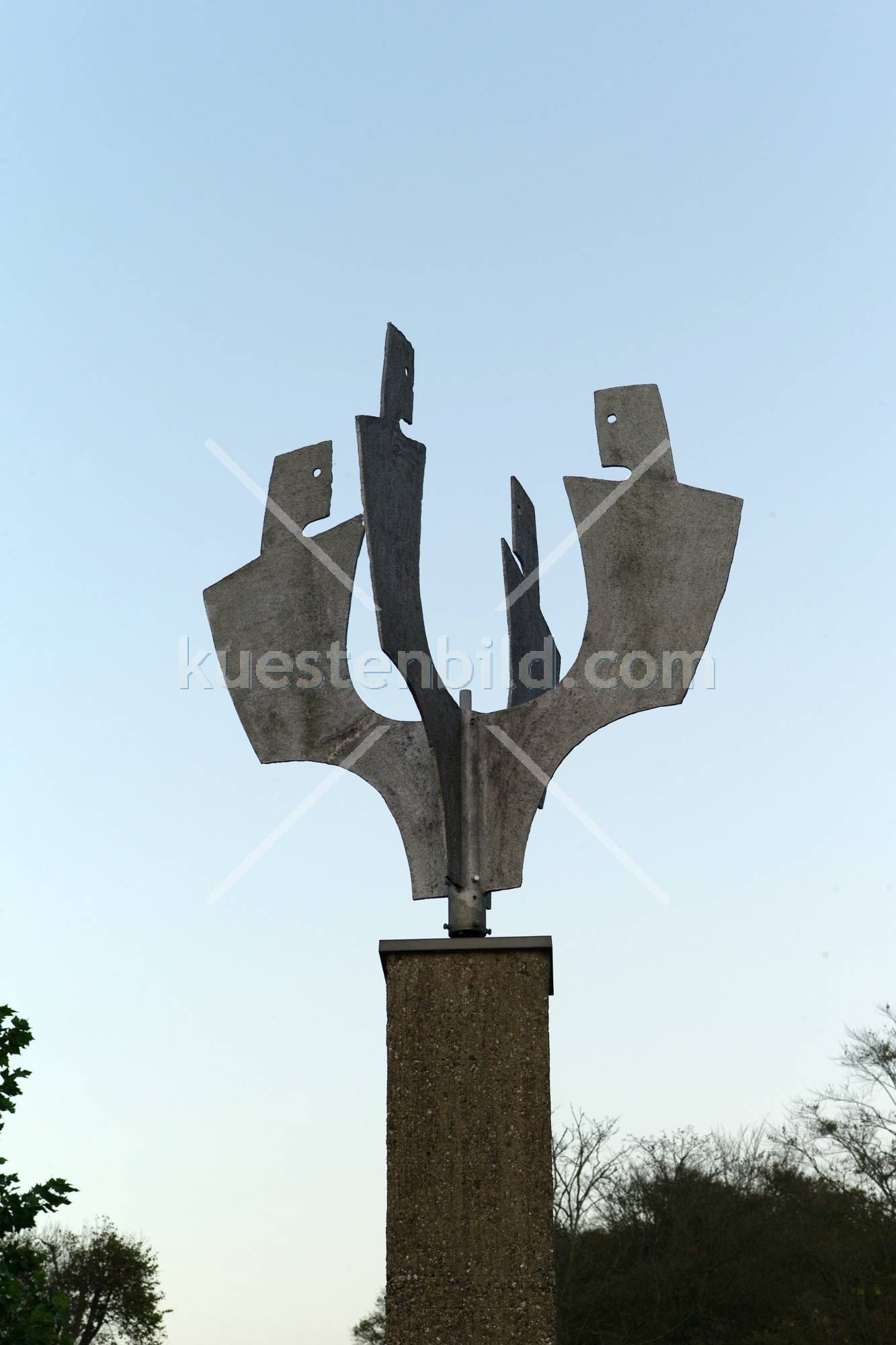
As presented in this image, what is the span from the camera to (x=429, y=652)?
15.4 ft

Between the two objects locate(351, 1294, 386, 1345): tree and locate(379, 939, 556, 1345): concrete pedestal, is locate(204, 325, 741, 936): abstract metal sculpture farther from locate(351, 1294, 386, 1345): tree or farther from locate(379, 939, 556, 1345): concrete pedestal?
locate(351, 1294, 386, 1345): tree

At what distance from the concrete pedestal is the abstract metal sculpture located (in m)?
0.30

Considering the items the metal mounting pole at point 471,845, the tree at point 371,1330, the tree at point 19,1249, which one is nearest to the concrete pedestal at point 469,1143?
the metal mounting pole at point 471,845

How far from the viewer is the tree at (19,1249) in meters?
8.69

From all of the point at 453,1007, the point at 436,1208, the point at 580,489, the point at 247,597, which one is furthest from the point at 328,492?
the point at 436,1208

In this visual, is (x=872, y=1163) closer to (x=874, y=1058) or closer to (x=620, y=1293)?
(x=874, y=1058)

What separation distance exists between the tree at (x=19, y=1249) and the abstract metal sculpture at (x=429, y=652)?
5.28 m

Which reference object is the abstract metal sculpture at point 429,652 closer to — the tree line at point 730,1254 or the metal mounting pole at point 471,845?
the metal mounting pole at point 471,845

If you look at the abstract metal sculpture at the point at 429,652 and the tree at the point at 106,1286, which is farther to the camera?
the tree at the point at 106,1286

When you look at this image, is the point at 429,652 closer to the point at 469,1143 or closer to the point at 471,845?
the point at 471,845

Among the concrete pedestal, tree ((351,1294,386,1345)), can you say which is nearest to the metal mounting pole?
the concrete pedestal

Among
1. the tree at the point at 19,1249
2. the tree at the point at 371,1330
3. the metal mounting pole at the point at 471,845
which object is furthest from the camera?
the tree at the point at 371,1330

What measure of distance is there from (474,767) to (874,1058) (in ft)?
62.7

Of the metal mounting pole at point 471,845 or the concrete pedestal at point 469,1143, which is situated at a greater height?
the metal mounting pole at point 471,845
